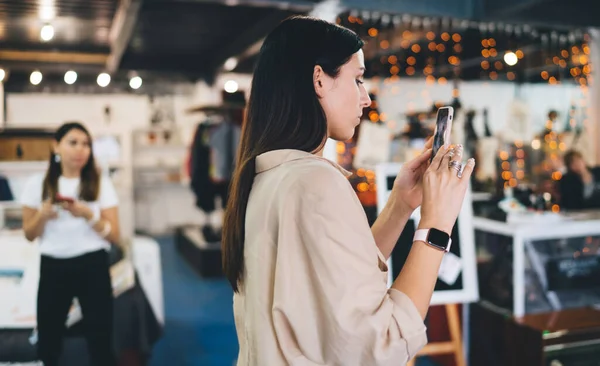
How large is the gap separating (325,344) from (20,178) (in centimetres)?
332

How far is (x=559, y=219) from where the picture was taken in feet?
10.6

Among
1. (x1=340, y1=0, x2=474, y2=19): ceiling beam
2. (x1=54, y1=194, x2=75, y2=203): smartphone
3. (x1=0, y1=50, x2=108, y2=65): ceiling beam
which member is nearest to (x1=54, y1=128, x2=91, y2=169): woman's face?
(x1=54, y1=194, x2=75, y2=203): smartphone

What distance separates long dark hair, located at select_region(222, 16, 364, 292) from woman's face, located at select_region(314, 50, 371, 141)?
13 mm

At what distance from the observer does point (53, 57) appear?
354 inches

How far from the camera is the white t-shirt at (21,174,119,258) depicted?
2936mm

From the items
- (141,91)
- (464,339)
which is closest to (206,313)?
(464,339)

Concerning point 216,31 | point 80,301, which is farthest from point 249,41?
point 80,301

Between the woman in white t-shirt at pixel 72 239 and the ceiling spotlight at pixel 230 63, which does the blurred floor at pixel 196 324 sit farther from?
the ceiling spotlight at pixel 230 63

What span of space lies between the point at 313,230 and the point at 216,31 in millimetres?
6344

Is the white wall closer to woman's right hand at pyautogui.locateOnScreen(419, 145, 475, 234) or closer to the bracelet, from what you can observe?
the bracelet

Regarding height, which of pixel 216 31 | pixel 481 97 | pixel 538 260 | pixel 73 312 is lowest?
pixel 73 312

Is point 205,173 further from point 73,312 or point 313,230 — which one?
point 313,230

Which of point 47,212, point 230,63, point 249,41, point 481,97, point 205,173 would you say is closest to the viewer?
point 47,212

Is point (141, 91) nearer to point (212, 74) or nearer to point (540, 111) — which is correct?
point (212, 74)
